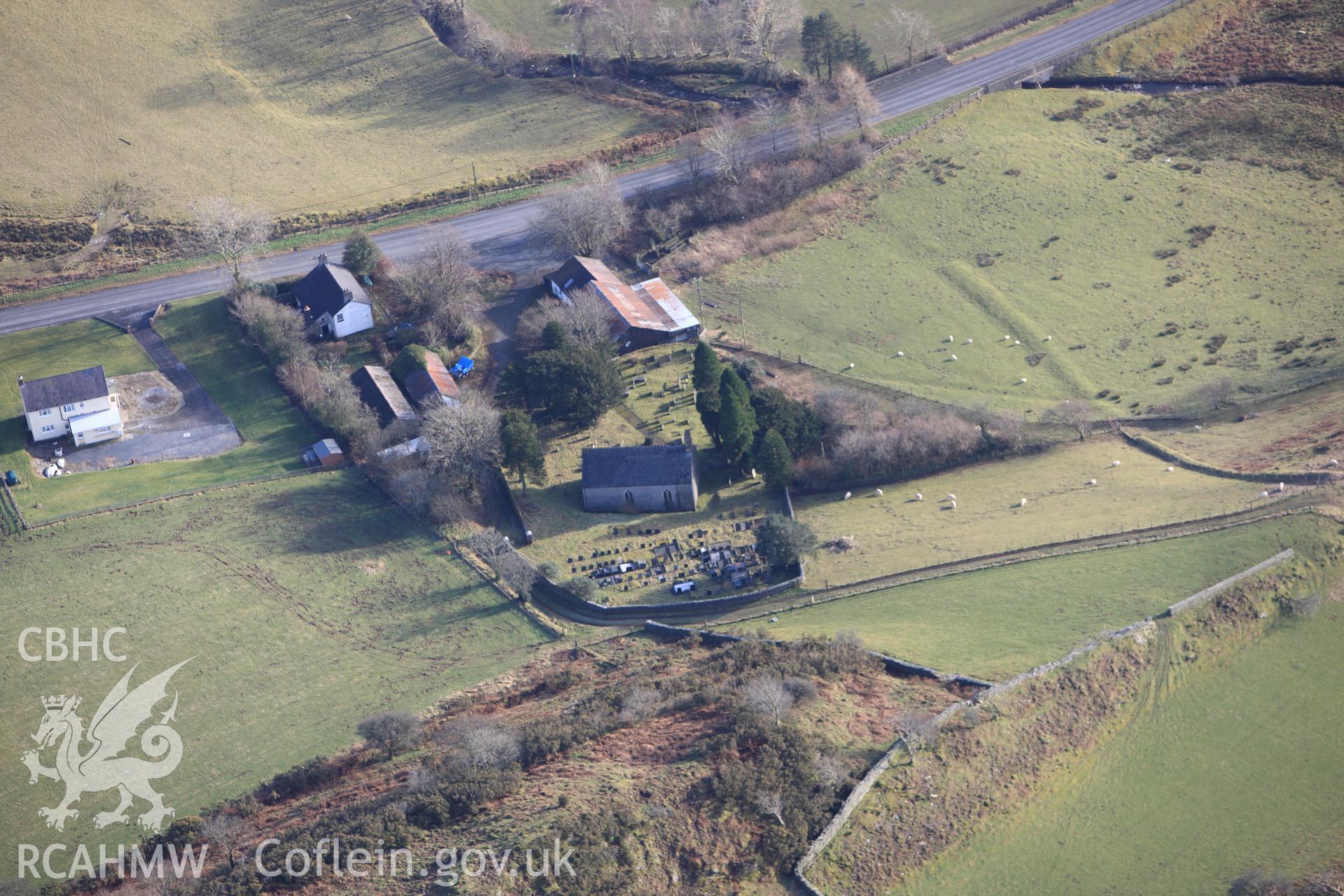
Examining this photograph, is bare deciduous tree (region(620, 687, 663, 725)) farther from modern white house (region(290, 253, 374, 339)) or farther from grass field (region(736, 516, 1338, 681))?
modern white house (region(290, 253, 374, 339))

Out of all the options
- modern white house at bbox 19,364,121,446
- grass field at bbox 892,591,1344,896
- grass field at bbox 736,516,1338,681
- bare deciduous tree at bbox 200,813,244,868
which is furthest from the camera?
modern white house at bbox 19,364,121,446

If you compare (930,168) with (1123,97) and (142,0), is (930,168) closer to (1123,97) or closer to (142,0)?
(1123,97)

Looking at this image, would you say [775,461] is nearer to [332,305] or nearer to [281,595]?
[281,595]

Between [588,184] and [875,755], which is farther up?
[588,184]

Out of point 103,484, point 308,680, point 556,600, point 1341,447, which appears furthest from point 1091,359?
point 103,484

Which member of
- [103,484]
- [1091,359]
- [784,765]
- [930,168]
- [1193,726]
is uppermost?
[930,168]

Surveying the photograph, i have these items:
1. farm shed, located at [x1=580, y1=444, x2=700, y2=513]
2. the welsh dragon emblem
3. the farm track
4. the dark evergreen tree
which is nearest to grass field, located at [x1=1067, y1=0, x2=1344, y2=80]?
the dark evergreen tree

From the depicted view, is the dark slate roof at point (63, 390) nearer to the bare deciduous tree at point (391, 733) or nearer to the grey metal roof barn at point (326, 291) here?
the grey metal roof barn at point (326, 291)
